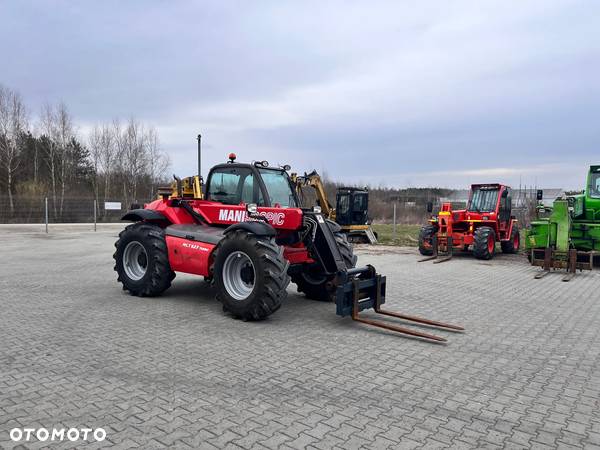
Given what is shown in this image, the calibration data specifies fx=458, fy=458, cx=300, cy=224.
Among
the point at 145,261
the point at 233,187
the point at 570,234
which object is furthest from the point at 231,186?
the point at 570,234

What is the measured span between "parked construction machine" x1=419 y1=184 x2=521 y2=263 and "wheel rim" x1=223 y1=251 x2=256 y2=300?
9430 millimetres

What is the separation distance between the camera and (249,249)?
20.7 ft

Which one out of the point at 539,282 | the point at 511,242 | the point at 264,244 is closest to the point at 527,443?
the point at 264,244

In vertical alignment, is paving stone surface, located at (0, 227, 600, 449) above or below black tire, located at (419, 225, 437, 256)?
below

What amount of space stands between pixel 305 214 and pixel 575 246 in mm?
10083

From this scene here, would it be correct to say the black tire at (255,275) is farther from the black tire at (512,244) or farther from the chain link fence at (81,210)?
the chain link fence at (81,210)

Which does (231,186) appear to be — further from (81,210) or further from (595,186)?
(81,210)

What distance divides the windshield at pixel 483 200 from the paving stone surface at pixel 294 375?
811 cm

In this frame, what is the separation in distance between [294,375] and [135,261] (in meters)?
5.07

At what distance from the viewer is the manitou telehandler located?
6.21 m

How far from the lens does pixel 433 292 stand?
9.02 metres

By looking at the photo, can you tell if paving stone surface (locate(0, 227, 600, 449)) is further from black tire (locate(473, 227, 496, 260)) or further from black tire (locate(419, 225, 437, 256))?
black tire (locate(419, 225, 437, 256))

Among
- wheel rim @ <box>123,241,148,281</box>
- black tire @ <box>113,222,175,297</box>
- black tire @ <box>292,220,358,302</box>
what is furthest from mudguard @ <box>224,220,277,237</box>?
wheel rim @ <box>123,241,148,281</box>

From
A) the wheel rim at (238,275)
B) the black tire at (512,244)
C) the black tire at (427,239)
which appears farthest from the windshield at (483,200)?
the wheel rim at (238,275)
